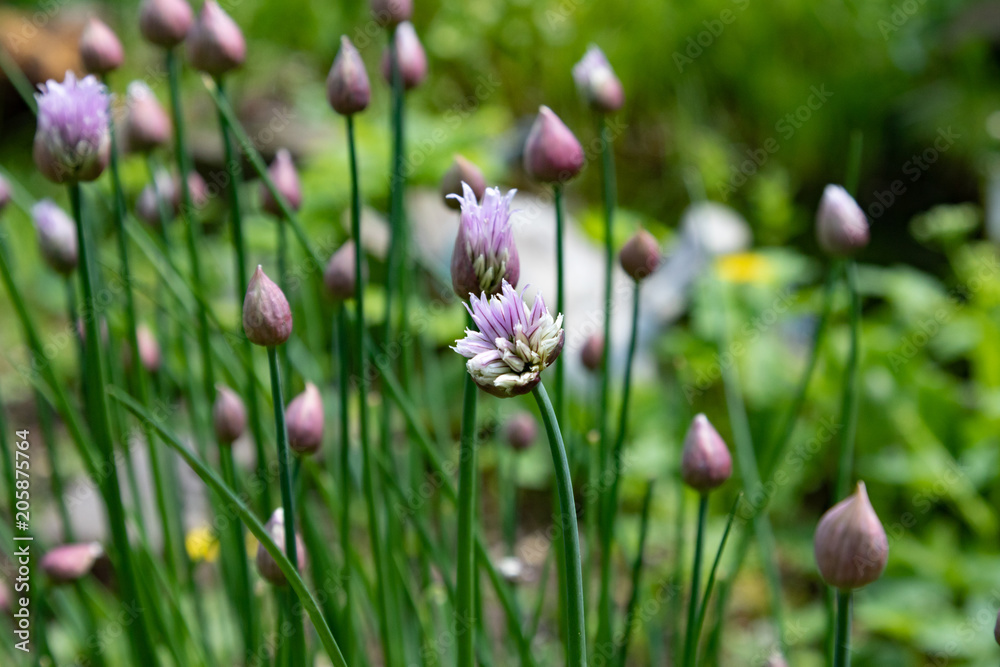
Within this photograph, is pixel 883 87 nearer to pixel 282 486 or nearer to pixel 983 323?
pixel 983 323

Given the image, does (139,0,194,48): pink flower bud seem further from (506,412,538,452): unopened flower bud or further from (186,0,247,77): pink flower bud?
(506,412,538,452): unopened flower bud

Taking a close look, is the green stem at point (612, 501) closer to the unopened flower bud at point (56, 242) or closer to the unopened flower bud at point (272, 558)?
the unopened flower bud at point (272, 558)

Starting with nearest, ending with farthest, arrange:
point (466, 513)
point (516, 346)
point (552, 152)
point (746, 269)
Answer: point (516, 346), point (466, 513), point (552, 152), point (746, 269)

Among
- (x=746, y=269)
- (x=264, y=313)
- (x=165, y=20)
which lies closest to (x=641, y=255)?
(x=264, y=313)

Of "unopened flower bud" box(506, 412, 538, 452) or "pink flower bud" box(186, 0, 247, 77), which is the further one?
"unopened flower bud" box(506, 412, 538, 452)

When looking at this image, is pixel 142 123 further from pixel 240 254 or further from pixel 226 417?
pixel 226 417

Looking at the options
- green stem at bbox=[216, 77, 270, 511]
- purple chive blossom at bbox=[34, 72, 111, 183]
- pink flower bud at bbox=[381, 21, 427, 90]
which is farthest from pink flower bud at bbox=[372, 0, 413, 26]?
purple chive blossom at bbox=[34, 72, 111, 183]
